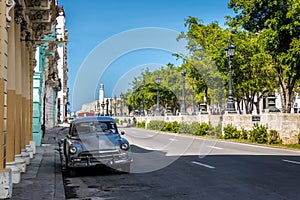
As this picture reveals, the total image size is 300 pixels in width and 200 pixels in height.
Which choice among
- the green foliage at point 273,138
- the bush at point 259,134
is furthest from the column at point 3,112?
the bush at point 259,134

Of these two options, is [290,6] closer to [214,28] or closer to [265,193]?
[265,193]

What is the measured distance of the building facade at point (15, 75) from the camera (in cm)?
929

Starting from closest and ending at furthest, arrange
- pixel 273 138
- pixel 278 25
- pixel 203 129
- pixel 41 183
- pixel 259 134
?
pixel 41 183
pixel 278 25
pixel 273 138
pixel 259 134
pixel 203 129

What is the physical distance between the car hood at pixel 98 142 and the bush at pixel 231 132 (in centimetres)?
1821

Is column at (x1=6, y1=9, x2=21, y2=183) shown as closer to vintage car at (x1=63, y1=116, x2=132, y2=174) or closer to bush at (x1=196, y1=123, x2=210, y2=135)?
vintage car at (x1=63, y1=116, x2=132, y2=174)

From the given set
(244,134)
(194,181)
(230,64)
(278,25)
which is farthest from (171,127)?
(194,181)

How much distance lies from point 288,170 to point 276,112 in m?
13.3

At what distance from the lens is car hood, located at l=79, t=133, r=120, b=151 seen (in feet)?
42.3

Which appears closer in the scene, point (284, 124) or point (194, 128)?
point (284, 124)

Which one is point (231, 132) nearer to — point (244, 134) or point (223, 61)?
point (244, 134)

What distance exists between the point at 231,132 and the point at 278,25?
9423 mm

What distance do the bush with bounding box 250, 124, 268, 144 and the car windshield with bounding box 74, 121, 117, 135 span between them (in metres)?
13.9

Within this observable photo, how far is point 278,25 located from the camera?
2405 cm

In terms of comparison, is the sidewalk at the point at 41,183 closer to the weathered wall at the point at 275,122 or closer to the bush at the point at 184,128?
the weathered wall at the point at 275,122
